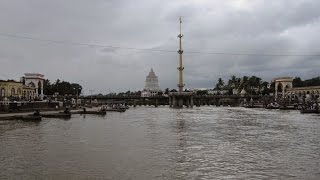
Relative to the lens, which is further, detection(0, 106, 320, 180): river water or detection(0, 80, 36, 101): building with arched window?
detection(0, 80, 36, 101): building with arched window

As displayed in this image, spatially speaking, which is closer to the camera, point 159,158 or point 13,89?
point 159,158

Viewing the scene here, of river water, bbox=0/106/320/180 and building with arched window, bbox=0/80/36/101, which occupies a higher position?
building with arched window, bbox=0/80/36/101

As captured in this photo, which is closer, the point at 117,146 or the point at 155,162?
the point at 155,162

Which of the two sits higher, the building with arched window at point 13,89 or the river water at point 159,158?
the building with arched window at point 13,89

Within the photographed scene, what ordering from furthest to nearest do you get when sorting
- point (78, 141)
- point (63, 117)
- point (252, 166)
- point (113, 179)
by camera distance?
point (63, 117) → point (78, 141) → point (252, 166) → point (113, 179)

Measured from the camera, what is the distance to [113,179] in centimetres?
2214

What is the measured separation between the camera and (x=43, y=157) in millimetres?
29578

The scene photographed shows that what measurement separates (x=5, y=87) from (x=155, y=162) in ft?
405

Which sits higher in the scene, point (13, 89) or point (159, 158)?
point (13, 89)

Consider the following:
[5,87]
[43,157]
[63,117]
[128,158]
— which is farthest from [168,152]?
[5,87]

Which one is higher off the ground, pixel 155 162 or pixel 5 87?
pixel 5 87

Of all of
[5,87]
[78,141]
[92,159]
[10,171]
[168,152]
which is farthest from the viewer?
[5,87]

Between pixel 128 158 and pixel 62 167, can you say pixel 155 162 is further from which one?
pixel 62 167

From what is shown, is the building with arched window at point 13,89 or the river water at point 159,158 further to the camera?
the building with arched window at point 13,89
